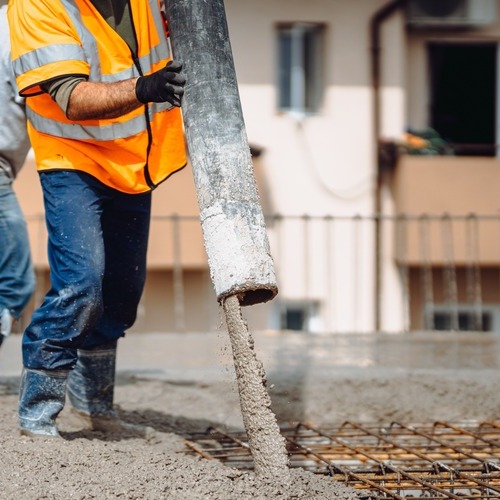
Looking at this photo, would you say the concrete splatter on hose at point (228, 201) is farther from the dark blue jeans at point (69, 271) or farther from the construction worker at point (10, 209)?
the construction worker at point (10, 209)

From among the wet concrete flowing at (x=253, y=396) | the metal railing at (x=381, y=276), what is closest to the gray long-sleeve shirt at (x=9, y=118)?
the wet concrete flowing at (x=253, y=396)

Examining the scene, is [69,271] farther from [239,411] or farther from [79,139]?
[239,411]

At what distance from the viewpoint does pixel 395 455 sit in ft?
15.5

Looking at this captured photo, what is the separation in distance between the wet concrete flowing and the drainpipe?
10729 millimetres

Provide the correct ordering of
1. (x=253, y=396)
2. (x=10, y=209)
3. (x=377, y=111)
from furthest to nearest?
(x=377, y=111), (x=10, y=209), (x=253, y=396)

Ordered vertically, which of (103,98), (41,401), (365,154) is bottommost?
(365,154)

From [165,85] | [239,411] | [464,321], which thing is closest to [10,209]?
[165,85]

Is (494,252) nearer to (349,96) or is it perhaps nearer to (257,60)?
(349,96)

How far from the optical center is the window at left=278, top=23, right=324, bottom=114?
14844 millimetres

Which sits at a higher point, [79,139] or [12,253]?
[79,139]

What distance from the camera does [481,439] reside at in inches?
190

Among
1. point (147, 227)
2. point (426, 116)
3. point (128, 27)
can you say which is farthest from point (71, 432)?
point (426, 116)

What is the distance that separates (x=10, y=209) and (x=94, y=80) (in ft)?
3.29

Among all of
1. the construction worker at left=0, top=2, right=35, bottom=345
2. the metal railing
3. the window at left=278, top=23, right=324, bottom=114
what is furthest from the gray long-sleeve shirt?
the window at left=278, top=23, right=324, bottom=114
